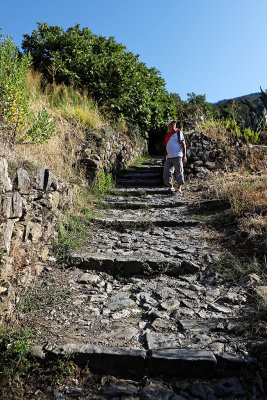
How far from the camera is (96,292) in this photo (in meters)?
3.24

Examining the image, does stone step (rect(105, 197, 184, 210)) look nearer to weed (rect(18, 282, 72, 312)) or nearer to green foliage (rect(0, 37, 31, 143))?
green foliage (rect(0, 37, 31, 143))

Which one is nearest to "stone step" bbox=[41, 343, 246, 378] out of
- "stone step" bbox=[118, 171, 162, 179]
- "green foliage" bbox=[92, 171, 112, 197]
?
"green foliage" bbox=[92, 171, 112, 197]

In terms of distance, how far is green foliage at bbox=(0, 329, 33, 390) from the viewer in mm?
Result: 2057

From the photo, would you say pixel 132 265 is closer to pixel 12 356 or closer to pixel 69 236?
pixel 69 236

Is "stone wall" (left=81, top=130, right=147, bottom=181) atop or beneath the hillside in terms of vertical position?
atop

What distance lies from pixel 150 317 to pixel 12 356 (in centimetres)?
122

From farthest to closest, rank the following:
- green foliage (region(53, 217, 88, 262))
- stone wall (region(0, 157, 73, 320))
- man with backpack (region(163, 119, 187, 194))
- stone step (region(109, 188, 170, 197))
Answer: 1. man with backpack (region(163, 119, 187, 194))
2. stone step (region(109, 188, 170, 197))
3. green foliage (region(53, 217, 88, 262))
4. stone wall (region(0, 157, 73, 320))

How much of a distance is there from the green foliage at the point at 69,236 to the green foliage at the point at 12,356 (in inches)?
58.0

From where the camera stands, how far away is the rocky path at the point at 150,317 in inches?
84.0

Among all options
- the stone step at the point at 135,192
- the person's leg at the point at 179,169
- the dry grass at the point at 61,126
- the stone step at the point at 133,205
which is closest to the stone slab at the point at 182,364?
the dry grass at the point at 61,126

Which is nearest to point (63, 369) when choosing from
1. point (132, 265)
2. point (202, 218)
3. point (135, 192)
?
point (132, 265)

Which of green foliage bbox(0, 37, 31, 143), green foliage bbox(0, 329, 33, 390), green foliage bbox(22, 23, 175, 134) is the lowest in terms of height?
green foliage bbox(0, 329, 33, 390)

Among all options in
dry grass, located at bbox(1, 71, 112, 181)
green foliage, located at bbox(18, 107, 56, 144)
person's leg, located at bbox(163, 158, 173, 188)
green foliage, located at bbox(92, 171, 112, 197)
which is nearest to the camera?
green foliage, located at bbox(18, 107, 56, 144)

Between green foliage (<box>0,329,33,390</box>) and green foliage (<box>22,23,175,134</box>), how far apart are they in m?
7.59
